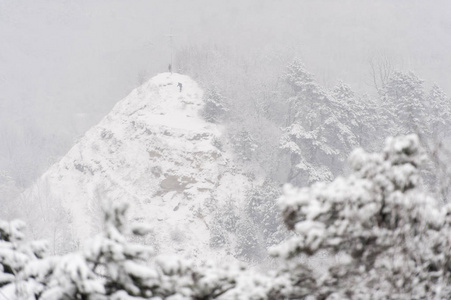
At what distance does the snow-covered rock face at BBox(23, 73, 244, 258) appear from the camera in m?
32.0

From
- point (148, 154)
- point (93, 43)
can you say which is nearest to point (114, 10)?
point (93, 43)

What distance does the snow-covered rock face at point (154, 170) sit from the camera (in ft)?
105

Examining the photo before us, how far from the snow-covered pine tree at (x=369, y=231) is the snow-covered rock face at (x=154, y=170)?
26636 mm

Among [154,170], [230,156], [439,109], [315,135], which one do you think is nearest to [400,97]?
[439,109]

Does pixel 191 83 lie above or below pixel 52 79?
below

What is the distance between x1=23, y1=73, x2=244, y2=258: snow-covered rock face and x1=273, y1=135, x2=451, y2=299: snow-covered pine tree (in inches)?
1049

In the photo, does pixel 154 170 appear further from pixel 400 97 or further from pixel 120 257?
pixel 120 257

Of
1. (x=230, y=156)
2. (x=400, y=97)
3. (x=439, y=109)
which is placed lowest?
(x=230, y=156)

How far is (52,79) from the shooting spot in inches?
4496

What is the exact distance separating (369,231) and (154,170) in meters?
32.4

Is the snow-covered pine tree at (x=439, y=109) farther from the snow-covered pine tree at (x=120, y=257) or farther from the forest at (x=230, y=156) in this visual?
the snow-covered pine tree at (x=120, y=257)

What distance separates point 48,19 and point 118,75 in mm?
53369

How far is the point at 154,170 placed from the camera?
3509 centimetres

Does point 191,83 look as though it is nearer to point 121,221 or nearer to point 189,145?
point 189,145
